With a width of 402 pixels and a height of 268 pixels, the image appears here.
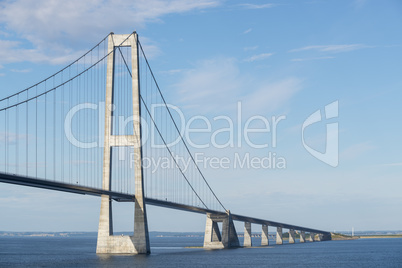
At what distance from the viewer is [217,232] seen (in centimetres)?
9988

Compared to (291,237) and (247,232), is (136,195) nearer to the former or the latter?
(247,232)

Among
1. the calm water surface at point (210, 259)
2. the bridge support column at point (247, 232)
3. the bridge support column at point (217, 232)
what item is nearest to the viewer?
the calm water surface at point (210, 259)

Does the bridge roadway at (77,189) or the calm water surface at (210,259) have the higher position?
the bridge roadway at (77,189)

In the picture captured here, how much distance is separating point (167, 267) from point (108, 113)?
55.6ft

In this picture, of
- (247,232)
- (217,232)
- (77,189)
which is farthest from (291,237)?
(77,189)

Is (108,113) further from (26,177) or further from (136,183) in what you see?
(26,177)

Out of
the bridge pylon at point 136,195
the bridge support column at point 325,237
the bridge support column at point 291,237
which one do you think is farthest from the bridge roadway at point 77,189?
the bridge support column at point 325,237

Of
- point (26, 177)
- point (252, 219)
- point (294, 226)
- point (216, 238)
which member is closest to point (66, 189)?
point (26, 177)

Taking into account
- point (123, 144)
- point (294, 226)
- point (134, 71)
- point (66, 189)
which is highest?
point (134, 71)

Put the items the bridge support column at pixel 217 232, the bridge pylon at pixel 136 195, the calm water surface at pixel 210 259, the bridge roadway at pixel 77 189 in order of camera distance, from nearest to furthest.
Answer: the bridge roadway at pixel 77 189 → the calm water surface at pixel 210 259 → the bridge pylon at pixel 136 195 → the bridge support column at pixel 217 232

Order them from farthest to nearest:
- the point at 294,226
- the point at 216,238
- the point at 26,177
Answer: the point at 294,226, the point at 216,238, the point at 26,177

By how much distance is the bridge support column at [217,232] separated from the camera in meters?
96.0

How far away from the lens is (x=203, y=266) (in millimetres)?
55875

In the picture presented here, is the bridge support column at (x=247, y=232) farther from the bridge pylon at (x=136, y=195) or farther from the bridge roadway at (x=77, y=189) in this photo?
the bridge pylon at (x=136, y=195)
